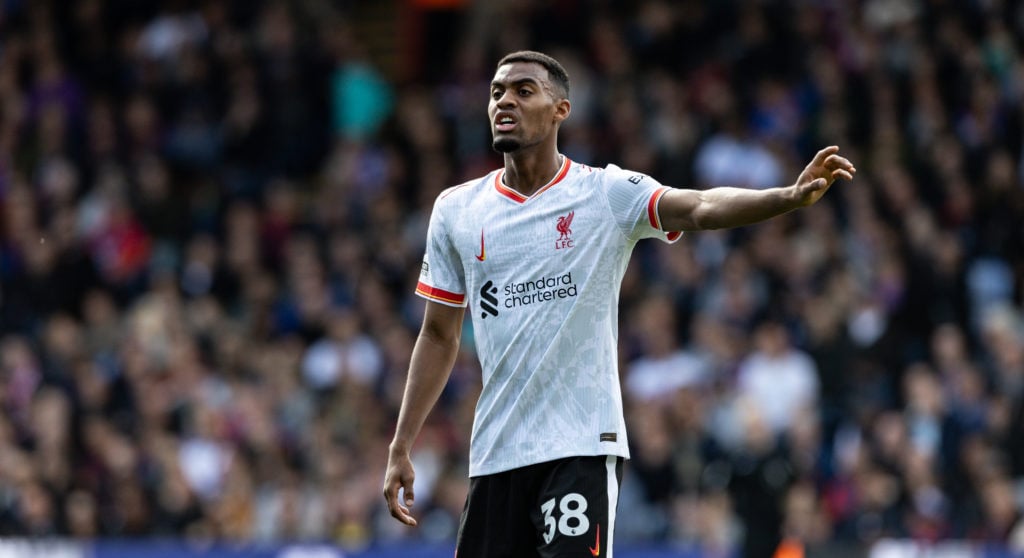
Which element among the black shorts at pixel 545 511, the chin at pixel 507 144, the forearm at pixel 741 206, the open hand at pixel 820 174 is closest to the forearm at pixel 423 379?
the black shorts at pixel 545 511

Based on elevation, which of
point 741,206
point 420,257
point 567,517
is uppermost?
point 420,257

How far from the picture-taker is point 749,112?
54.3ft

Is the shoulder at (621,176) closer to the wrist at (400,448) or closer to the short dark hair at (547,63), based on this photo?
the short dark hair at (547,63)

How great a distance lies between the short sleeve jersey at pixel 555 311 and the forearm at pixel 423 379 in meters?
0.24

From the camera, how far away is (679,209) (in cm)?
599

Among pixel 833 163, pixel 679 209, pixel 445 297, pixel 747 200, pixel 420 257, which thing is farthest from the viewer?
pixel 420 257

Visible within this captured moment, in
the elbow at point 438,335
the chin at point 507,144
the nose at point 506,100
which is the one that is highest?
the nose at point 506,100

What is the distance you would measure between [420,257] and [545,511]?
10466 mm

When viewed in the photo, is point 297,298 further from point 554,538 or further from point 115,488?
point 554,538

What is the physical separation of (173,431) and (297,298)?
190cm

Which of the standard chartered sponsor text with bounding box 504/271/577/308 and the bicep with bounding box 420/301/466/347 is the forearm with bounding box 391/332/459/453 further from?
the standard chartered sponsor text with bounding box 504/271/577/308

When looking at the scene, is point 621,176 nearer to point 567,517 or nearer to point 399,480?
point 567,517

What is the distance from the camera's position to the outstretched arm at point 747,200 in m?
5.60

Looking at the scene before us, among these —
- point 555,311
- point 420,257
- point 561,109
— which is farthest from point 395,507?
point 420,257
